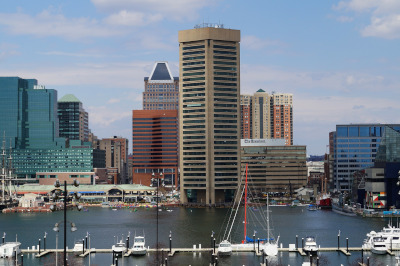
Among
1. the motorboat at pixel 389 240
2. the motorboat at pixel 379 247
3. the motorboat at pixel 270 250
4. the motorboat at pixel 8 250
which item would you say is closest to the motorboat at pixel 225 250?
the motorboat at pixel 270 250

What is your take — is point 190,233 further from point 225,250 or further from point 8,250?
point 8,250

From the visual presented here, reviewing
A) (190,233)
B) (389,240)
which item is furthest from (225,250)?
(190,233)

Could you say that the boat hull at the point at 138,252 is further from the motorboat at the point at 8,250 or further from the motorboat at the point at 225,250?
the motorboat at the point at 8,250

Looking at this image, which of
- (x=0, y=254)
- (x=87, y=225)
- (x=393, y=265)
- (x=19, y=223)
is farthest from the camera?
(x=19, y=223)

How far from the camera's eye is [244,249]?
109m

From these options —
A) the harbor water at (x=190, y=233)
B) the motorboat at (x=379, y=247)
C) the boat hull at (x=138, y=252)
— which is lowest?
the harbor water at (x=190, y=233)

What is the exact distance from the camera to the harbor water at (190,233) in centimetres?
10073

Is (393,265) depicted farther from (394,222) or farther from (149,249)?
(394,222)

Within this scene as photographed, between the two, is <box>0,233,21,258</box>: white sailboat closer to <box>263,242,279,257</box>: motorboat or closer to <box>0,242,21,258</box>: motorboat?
<box>0,242,21,258</box>: motorboat

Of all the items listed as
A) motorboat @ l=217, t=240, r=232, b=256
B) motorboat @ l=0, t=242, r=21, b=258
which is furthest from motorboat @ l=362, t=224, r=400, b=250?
motorboat @ l=0, t=242, r=21, b=258

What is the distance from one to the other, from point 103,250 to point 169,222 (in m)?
65.1

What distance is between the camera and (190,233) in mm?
144375

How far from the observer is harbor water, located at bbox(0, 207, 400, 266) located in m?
101

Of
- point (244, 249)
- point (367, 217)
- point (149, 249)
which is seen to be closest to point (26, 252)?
point (149, 249)
